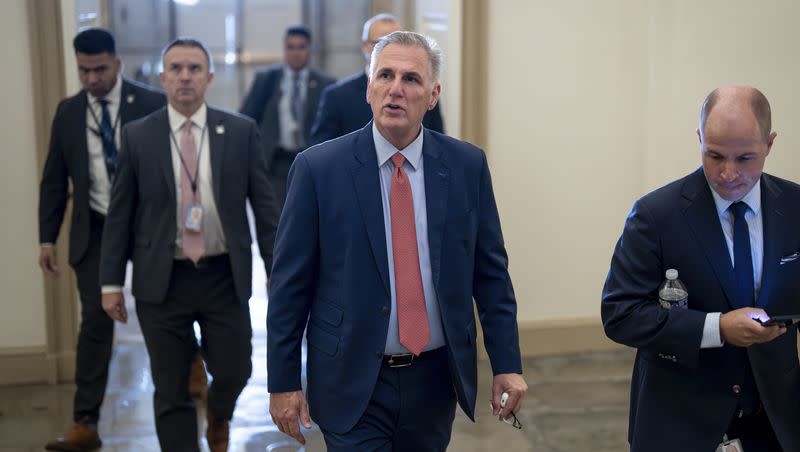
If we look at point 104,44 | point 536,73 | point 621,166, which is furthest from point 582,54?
point 104,44

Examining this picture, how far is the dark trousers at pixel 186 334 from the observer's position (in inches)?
167

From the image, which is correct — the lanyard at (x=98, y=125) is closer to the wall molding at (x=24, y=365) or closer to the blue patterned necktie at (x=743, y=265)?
the wall molding at (x=24, y=365)

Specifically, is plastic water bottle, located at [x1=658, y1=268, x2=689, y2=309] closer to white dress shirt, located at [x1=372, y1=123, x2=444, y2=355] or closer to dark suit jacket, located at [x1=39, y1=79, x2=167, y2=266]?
white dress shirt, located at [x1=372, y1=123, x2=444, y2=355]

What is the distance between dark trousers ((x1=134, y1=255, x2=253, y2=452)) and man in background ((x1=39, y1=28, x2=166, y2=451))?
85 centimetres

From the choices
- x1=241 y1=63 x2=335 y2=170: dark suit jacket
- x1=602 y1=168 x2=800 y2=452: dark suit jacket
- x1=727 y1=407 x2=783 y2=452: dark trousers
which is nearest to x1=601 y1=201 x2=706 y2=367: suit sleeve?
x1=602 y1=168 x2=800 y2=452: dark suit jacket

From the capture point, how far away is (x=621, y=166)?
6391 mm

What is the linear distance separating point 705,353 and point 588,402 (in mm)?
2840

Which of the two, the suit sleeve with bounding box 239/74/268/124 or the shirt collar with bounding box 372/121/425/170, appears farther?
the suit sleeve with bounding box 239/74/268/124

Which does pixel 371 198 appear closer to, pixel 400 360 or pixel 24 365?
pixel 400 360

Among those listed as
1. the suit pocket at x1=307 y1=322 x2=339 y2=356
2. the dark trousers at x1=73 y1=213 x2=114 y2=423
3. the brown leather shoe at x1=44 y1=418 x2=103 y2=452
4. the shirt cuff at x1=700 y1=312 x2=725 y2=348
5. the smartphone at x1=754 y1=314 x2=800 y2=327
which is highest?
the smartphone at x1=754 y1=314 x2=800 y2=327

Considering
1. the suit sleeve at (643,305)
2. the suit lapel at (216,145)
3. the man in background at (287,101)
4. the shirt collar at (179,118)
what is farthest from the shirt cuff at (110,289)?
the man in background at (287,101)

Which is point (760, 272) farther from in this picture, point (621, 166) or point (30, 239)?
point (30, 239)

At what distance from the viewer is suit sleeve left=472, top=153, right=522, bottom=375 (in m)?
3.01

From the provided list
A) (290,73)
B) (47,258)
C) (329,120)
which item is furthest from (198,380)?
(290,73)
